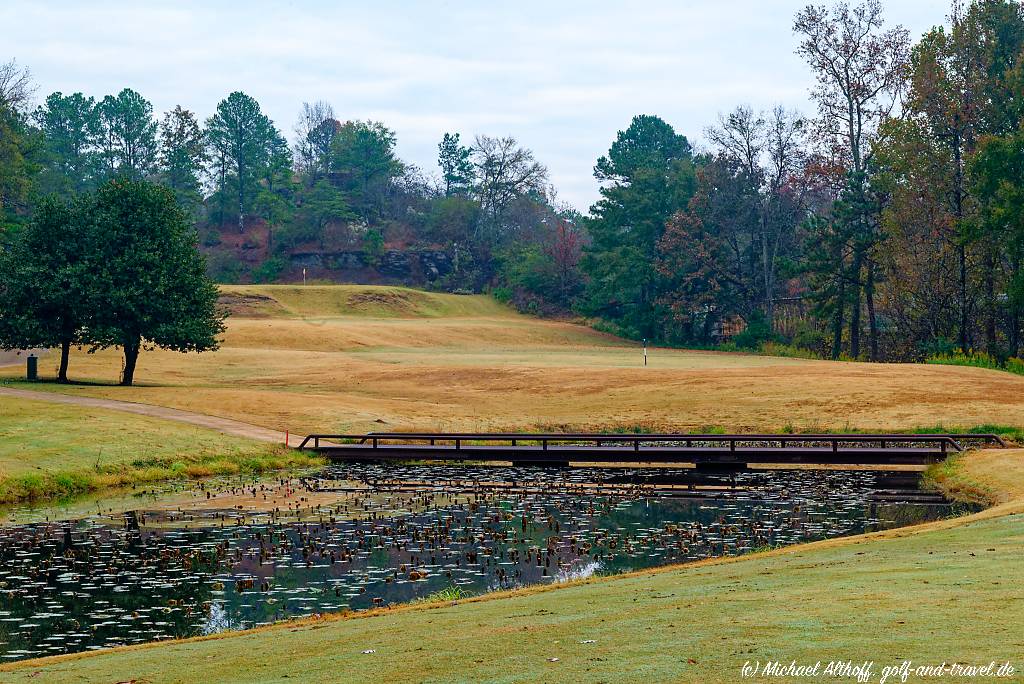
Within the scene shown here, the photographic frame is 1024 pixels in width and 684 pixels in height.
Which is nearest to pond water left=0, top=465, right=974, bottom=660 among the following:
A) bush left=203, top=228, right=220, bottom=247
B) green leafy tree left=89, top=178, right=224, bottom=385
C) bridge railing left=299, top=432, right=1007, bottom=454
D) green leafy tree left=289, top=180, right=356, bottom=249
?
bridge railing left=299, top=432, right=1007, bottom=454

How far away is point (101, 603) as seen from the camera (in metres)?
20.2

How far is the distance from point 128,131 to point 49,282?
3859 inches

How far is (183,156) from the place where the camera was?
464 ft

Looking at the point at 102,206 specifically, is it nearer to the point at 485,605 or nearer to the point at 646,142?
the point at 485,605

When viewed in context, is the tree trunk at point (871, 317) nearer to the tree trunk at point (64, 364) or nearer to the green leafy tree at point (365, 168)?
the tree trunk at point (64, 364)

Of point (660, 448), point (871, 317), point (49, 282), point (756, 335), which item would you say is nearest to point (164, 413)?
point (49, 282)

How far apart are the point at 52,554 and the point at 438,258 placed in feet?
388

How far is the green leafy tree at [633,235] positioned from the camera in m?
108

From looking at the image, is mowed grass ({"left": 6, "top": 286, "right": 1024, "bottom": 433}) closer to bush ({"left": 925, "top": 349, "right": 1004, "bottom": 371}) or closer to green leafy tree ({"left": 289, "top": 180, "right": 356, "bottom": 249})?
bush ({"left": 925, "top": 349, "right": 1004, "bottom": 371})

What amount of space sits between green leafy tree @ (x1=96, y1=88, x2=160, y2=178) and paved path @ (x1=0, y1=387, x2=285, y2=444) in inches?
3954

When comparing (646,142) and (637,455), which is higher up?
(646,142)

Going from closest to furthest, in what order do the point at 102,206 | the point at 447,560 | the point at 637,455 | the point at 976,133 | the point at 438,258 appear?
1. the point at 447,560
2. the point at 637,455
3. the point at 102,206
4. the point at 976,133
5. the point at 438,258

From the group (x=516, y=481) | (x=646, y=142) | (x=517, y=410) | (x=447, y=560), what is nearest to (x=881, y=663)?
(x=447, y=560)

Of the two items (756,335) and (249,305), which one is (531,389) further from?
(249,305)
